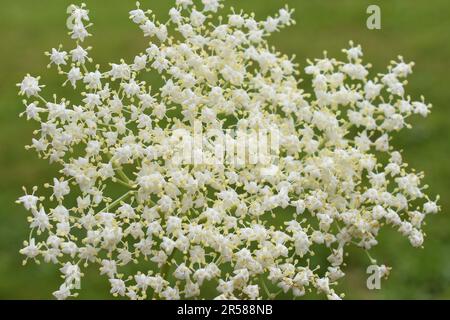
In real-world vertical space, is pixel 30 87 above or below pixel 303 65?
below

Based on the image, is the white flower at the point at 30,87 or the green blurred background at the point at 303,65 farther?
the green blurred background at the point at 303,65

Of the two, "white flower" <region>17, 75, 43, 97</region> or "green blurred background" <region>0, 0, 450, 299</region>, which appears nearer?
"white flower" <region>17, 75, 43, 97</region>

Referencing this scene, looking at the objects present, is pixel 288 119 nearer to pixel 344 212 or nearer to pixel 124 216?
pixel 344 212

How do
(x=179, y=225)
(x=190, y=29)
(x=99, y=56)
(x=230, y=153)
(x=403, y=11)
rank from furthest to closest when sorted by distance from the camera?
(x=403, y=11)
(x=99, y=56)
(x=190, y=29)
(x=230, y=153)
(x=179, y=225)

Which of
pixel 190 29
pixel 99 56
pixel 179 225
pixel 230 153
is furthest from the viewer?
pixel 99 56

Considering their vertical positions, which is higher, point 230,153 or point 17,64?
point 17,64

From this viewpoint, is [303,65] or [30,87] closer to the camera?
[30,87]
